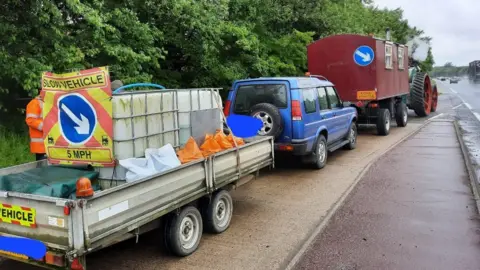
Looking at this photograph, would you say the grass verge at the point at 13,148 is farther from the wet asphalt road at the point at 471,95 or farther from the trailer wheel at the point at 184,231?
the wet asphalt road at the point at 471,95

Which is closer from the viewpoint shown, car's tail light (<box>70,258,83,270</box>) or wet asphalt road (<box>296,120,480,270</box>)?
car's tail light (<box>70,258,83,270</box>)

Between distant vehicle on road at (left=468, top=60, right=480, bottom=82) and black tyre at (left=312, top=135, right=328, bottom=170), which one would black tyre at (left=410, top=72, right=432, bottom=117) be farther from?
distant vehicle on road at (left=468, top=60, right=480, bottom=82)

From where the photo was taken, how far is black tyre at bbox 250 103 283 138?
24.9 feet

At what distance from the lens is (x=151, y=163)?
4398 mm

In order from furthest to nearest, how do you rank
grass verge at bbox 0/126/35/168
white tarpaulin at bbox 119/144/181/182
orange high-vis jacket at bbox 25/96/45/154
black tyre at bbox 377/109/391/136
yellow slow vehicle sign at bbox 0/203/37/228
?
black tyre at bbox 377/109/391/136 → grass verge at bbox 0/126/35/168 → orange high-vis jacket at bbox 25/96/45/154 → white tarpaulin at bbox 119/144/181/182 → yellow slow vehicle sign at bbox 0/203/37/228

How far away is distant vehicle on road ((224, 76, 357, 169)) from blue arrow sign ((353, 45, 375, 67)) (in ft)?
12.9

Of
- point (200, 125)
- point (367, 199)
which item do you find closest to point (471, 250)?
point (367, 199)

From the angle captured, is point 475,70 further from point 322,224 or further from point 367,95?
point 322,224

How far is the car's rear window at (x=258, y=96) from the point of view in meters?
7.85

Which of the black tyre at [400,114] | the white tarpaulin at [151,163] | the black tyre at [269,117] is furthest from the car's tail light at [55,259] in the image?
the black tyre at [400,114]

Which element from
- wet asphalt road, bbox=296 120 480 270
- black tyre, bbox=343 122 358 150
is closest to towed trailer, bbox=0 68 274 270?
wet asphalt road, bbox=296 120 480 270

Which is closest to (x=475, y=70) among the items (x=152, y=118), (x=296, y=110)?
(x=296, y=110)

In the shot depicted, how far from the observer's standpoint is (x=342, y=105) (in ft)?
33.0

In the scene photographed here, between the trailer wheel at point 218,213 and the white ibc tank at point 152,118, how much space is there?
2.63 feet
